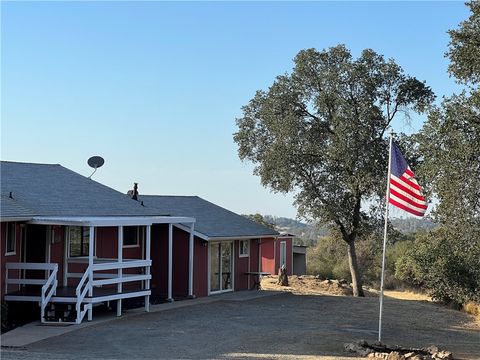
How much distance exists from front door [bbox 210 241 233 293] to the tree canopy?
416cm

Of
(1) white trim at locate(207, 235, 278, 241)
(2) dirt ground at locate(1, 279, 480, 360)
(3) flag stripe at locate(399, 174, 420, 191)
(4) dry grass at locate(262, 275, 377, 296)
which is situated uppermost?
(3) flag stripe at locate(399, 174, 420, 191)

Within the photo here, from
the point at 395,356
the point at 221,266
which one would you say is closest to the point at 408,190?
the point at 395,356

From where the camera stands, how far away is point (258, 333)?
14.2 m

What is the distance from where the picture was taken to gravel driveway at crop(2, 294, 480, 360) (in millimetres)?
11734

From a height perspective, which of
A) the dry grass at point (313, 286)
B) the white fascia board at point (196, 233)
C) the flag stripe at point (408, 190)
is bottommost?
the dry grass at point (313, 286)

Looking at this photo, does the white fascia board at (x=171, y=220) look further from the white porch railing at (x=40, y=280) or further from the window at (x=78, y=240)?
the white porch railing at (x=40, y=280)

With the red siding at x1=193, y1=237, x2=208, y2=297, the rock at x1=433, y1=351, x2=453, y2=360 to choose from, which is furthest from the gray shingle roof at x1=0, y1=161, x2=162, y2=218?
the rock at x1=433, y1=351, x2=453, y2=360

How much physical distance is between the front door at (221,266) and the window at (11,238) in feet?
29.2

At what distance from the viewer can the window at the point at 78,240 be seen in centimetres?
1809

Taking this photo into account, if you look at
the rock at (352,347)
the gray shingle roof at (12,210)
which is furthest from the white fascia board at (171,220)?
the rock at (352,347)

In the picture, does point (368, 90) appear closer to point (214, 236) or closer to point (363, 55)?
point (363, 55)

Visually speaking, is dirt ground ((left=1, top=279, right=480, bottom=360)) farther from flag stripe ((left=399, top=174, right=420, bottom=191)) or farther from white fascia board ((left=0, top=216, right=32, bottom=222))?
flag stripe ((left=399, top=174, right=420, bottom=191))

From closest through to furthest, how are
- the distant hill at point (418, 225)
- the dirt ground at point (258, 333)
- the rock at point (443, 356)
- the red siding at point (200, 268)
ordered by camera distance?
the rock at point (443, 356), the dirt ground at point (258, 333), the distant hill at point (418, 225), the red siding at point (200, 268)

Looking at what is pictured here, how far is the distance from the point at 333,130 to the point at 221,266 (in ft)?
23.8
